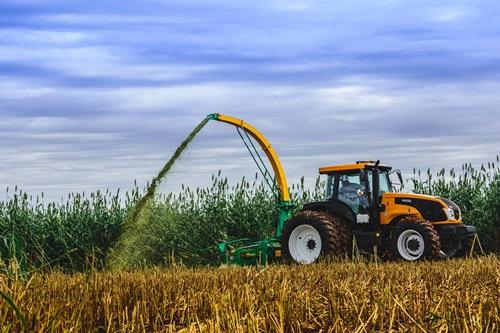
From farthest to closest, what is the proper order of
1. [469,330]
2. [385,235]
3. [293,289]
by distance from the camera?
[385,235]
[293,289]
[469,330]

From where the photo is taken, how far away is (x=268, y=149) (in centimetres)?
1425

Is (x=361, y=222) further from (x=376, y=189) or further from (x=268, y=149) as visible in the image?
(x=268, y=149)

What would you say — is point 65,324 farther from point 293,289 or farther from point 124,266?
point 124,266

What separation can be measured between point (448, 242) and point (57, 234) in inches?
343

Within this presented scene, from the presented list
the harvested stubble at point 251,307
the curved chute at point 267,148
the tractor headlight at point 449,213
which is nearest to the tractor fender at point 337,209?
the curved chute at point 267,148

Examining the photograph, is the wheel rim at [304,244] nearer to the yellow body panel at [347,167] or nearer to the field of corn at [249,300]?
the yellow body panel at [347,167]

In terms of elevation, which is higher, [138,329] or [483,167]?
[483,167]

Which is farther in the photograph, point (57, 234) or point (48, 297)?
point (57, 234)

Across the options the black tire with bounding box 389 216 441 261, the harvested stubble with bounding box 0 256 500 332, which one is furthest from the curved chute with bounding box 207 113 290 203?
the harvested stubble with bounding box 0 256 500 332

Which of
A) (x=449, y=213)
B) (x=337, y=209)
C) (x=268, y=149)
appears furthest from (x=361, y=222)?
(x=268, y=149)

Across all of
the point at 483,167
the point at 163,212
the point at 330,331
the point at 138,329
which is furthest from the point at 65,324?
the point at 483,167

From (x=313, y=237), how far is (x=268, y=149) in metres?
2.21

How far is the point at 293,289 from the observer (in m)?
6.35

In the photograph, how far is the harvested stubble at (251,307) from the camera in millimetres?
4605
